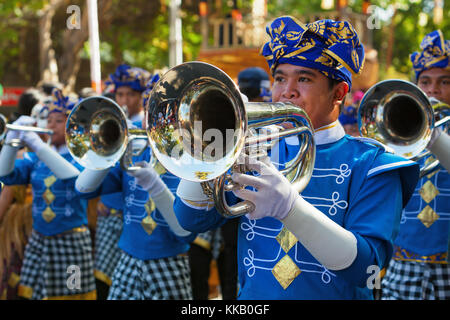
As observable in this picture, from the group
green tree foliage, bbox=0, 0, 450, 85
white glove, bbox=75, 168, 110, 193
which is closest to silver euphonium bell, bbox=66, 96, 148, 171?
white glove, bbox=75, 168, 110, 193

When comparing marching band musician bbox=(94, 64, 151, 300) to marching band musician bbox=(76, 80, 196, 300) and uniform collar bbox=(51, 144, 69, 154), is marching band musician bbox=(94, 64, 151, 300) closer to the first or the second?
uniform collar bbox=(51, 144, 69, 154)

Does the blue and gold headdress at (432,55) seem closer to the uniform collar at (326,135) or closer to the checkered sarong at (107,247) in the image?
the uniform collar at (326,135)

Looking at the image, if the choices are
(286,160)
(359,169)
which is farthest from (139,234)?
(359,169)

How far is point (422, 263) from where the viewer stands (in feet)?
10.6

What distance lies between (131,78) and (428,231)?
2.74 meters

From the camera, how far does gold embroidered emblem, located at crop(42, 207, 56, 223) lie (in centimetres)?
418

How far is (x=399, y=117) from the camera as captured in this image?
288 centimetres

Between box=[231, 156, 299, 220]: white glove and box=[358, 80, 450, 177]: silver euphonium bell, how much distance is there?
1.28m

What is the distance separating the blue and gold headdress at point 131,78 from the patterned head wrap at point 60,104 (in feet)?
1.69

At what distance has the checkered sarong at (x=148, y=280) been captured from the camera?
3346 millimetres

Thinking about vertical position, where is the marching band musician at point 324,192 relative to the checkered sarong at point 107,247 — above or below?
above

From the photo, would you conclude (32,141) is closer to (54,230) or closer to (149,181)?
(54,230)

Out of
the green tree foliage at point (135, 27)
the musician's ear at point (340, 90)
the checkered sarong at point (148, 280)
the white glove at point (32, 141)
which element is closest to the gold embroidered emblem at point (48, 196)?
the white glove at point (32, 141)
